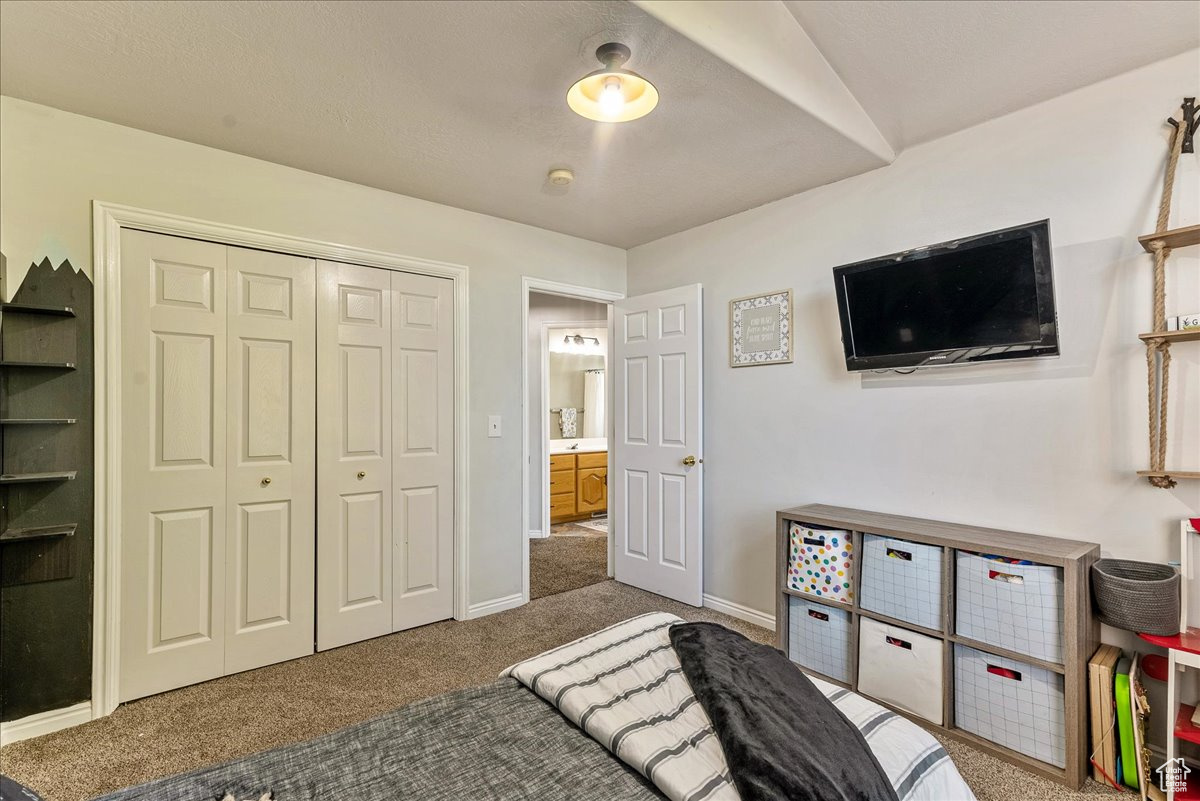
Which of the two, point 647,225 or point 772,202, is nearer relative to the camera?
point 772,202

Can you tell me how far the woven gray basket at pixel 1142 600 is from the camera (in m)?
1.83

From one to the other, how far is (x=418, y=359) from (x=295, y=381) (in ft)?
2.15

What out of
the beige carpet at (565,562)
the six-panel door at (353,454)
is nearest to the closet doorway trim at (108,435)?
the six-panel door at (353,454)

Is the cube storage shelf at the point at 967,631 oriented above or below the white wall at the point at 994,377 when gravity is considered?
below

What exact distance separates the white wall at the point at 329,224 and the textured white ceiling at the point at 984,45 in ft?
6.91

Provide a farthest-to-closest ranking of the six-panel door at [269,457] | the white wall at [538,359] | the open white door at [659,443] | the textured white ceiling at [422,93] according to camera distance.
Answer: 1. the white wall at [538,359]
2. the open white door at [659,443]
3. the six-panel door at [269,457]
4. the textured white ceiling at [422,93]

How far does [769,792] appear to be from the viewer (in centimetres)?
105

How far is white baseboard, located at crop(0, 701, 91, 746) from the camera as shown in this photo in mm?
2152

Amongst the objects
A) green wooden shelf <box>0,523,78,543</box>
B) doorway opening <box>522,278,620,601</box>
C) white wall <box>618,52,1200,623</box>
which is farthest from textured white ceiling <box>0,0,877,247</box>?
green wooden shelf <box>0,523,78,543</box>

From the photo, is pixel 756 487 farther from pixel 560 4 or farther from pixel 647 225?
pixel 560 4

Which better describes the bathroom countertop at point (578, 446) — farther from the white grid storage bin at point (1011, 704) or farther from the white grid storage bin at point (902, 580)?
the white grid storage bin at point (1011, 704)

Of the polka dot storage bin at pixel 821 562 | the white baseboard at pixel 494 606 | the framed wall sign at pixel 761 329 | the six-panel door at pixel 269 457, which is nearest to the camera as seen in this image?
the polka dot storage bin at pixel 821 562

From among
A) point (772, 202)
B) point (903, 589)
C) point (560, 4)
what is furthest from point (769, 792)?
point (772, 202)

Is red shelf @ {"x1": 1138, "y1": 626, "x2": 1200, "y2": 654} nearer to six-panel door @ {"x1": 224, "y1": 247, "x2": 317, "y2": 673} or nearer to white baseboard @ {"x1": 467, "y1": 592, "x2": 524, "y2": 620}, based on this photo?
white baseboard @ {"x1": 467, "y1": 592, "x2": 524, "y2": 620}
